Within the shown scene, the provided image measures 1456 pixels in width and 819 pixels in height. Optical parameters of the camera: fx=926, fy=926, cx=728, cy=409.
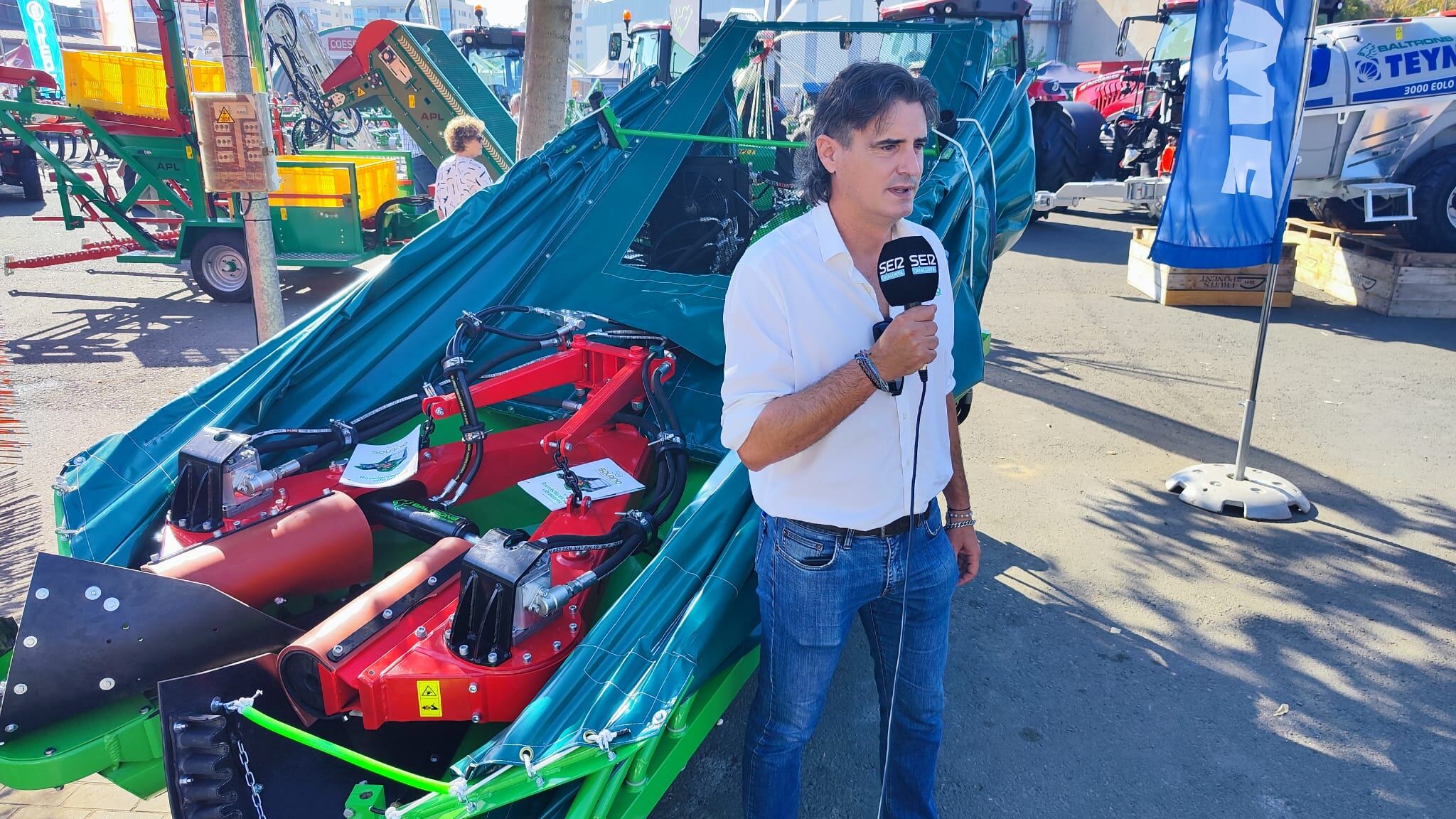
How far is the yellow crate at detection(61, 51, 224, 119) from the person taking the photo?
8.06 m

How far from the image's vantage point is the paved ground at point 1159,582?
9.46ft

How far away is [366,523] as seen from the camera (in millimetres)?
2789

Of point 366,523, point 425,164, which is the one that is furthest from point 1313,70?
point 425,164

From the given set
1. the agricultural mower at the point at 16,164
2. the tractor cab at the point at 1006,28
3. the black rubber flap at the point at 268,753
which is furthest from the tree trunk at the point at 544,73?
the agricultural mower at the point at 16,164

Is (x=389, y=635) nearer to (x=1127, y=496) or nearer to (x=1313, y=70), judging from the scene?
(x=1127, y=496)

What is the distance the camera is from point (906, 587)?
2.10 m

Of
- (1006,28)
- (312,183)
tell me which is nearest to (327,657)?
(1006,28)

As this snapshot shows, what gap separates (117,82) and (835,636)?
9062 mm

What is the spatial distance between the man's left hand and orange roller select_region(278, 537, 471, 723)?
1408 mm

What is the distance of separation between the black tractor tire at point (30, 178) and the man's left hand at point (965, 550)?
63.9 ft

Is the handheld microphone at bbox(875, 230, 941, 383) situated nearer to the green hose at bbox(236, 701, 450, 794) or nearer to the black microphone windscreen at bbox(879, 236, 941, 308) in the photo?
the black microphone windscreen at bbox(879, 236, 941, 308)

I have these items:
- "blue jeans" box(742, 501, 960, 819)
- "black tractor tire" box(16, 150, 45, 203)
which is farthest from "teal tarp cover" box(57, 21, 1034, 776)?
"black tractor tire" box(16, 150, 45, 203)

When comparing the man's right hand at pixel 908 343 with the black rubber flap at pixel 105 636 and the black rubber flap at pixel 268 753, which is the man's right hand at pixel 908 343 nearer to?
the black rubber flap at pixel 268 753

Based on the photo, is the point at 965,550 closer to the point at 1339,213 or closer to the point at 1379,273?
the point at 1379,273
